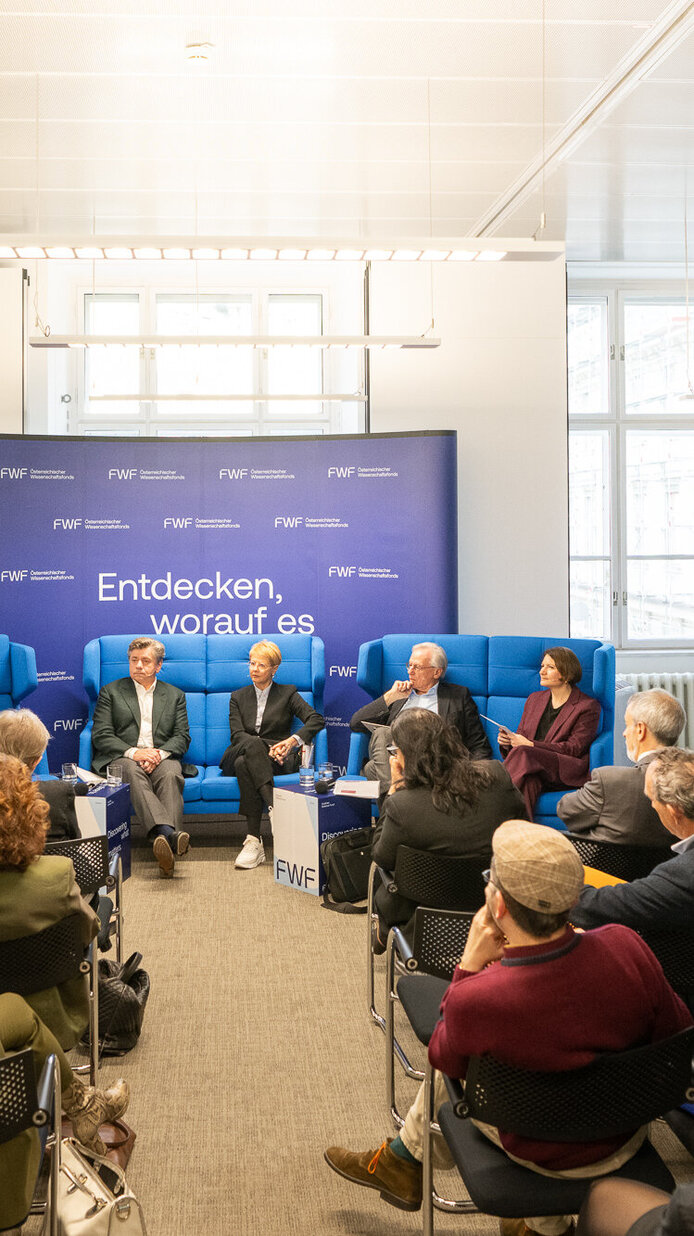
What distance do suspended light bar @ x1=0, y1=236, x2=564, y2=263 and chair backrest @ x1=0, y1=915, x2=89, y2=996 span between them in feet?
9.50

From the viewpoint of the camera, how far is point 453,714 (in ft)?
21.1

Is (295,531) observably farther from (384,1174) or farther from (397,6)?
(384,1174)

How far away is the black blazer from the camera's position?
6.68 m

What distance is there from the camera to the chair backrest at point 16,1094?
1.91 m

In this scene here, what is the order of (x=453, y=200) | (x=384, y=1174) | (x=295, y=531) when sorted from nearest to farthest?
(x=384, y=1174) < (x=453, y=200) < (x=295, y=531)

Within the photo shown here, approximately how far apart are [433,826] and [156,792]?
128 inches

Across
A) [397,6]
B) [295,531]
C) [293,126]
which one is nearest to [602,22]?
[397,6]

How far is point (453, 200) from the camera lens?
7.34m

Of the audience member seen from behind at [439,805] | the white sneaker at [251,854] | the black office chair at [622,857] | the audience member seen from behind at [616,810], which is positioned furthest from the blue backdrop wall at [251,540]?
the black office chair at [622,857]

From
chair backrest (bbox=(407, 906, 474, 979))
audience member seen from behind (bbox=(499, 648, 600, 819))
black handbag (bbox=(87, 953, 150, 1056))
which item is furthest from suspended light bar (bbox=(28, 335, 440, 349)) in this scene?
chair backrest (bbox=(407, 906, 474, 979))

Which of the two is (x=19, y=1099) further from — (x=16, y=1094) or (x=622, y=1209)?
(x=622, y=1209)

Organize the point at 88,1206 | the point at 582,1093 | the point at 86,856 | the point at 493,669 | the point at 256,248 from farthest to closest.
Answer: the point at 493,669
the point at 256,248
the point at 86,856
the point at 88,1206
the point at 582,1093

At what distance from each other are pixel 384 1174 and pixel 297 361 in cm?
742

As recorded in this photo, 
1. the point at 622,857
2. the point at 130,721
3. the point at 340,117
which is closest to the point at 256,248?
the point at 340,117
